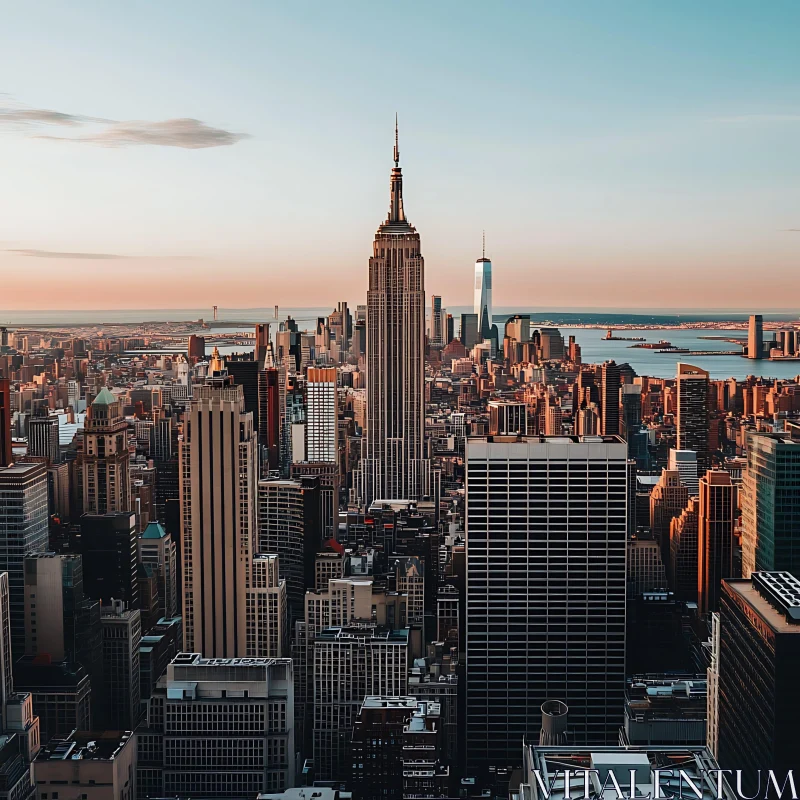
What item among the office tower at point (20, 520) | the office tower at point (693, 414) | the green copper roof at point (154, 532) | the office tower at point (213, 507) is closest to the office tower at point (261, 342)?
the office tower at point (213, 507)

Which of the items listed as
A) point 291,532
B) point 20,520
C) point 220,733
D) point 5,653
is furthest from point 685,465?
point 5,653

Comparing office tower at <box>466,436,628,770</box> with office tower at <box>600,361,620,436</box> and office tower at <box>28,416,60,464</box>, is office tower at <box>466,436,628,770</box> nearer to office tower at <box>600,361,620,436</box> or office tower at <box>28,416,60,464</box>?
office tower at <box>600,361,620,436</box>

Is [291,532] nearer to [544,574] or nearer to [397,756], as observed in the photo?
[544,574]

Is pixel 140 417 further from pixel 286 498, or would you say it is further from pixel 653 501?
pixel 653 501

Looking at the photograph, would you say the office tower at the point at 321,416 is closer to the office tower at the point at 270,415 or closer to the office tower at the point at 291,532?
the office tower at the point at 270,415

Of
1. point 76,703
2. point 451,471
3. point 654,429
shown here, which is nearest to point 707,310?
point 654,429

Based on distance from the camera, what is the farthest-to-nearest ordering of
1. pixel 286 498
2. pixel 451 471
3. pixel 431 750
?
pixel 451 471 → pixel 286 498 → pixel 431 750
